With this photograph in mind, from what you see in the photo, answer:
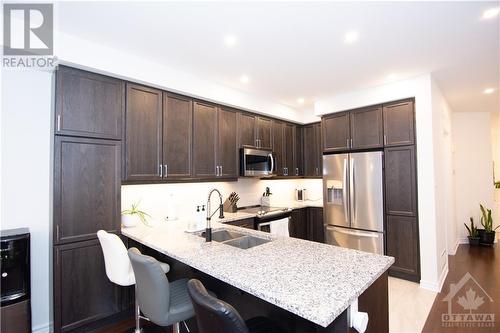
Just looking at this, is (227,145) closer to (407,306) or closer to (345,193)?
(345,193)

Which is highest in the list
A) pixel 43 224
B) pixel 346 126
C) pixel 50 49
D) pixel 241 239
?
pixel 50 49

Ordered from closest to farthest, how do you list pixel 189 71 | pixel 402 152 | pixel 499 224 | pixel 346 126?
pixel 189 71
pixel 402 152
pixel 346 126
pixel 499 224

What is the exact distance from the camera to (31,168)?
2.30 m

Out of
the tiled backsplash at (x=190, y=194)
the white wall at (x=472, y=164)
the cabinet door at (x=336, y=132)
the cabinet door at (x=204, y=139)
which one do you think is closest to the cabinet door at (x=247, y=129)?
the cabinet door at (x=204, y=139)

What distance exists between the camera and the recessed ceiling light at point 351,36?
224 centimetres

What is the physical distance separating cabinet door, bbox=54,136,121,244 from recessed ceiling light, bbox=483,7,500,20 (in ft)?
11.3

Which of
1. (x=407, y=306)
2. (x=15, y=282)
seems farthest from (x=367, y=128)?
(x=15, y=282)

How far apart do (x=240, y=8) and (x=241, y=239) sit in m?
1.91

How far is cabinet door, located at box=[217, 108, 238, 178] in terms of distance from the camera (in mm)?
3533

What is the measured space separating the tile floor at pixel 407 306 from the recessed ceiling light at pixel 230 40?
307 centimetres

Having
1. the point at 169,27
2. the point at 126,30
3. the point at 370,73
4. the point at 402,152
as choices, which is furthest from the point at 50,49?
the point at 402,152

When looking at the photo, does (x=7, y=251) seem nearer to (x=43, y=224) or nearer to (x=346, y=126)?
(x=43, y=224)

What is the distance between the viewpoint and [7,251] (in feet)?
6.13

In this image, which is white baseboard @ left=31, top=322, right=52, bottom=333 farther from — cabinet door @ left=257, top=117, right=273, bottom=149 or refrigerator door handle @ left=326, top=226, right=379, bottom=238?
refrigerator door handle @ left=326, top=226, right=379, bottom=238
